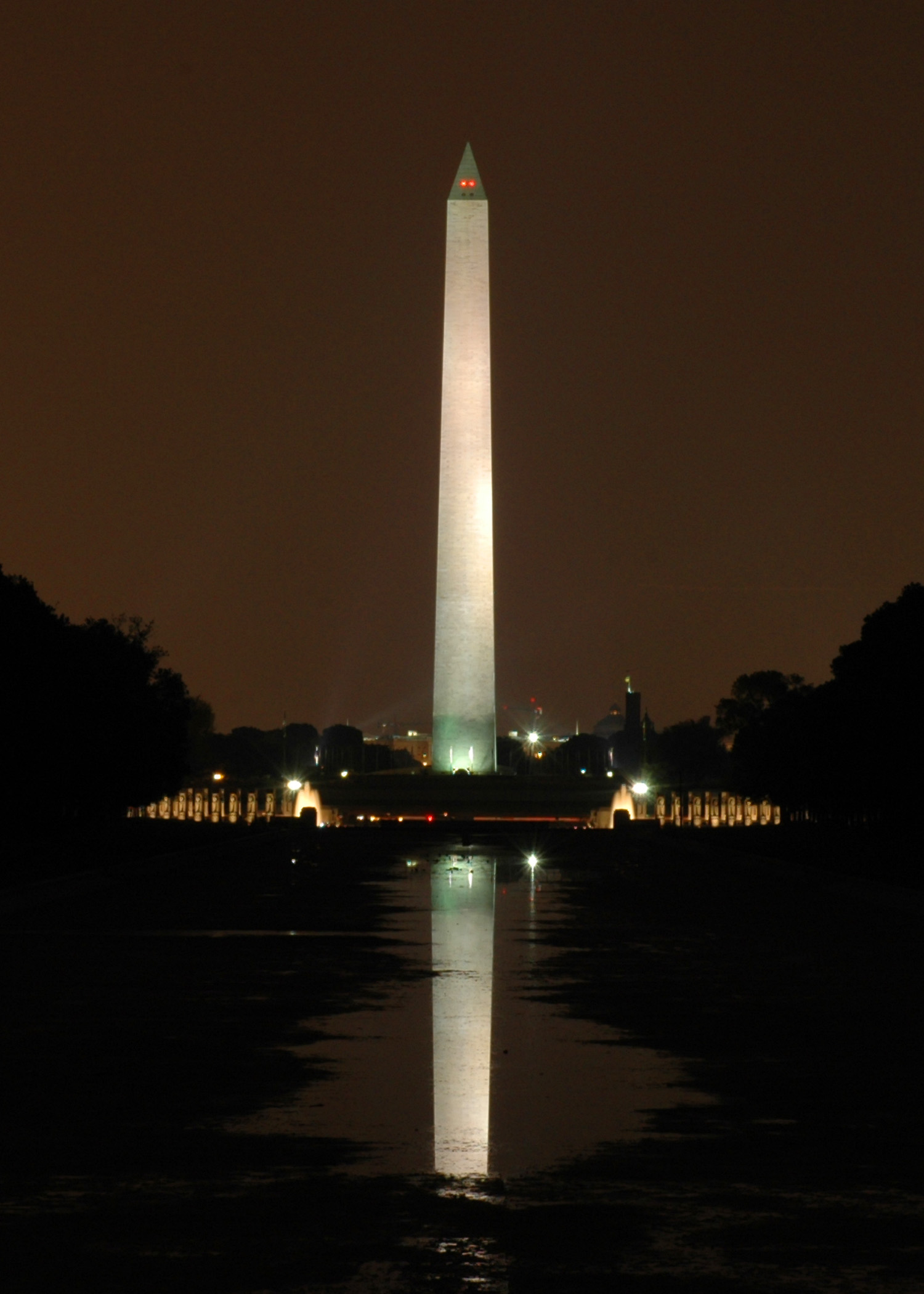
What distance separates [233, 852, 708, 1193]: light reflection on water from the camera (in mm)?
8995

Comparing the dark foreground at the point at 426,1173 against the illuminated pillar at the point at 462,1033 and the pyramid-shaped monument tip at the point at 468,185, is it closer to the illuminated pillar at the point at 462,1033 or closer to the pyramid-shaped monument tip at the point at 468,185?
the illuminated pillar at the point at 462,1033

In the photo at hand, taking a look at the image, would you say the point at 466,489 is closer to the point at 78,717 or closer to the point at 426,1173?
the point at 78,717

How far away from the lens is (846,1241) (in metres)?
7.15

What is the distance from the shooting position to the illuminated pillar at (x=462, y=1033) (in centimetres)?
902

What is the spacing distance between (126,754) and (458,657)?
26.0m

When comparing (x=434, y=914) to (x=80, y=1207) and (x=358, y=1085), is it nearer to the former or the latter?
(x=358, y=1085)

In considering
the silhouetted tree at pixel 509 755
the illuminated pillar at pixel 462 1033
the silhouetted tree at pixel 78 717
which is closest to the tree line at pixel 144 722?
the silhouetted tree at pixel 78 717

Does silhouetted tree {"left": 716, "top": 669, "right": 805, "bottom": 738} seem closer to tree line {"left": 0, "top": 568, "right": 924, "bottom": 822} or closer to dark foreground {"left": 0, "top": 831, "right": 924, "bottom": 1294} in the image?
tree line {"left": 0, "top": 568, "right": 924, "bottom": 822}

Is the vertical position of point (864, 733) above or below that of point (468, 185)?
below

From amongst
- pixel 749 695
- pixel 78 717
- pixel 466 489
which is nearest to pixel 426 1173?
pixel 78 717

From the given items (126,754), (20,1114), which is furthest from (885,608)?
→ (20,1114)

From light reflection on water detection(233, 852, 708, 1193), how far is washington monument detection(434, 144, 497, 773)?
57.4 metres

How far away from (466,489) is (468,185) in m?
12.9

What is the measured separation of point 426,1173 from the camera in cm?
834
